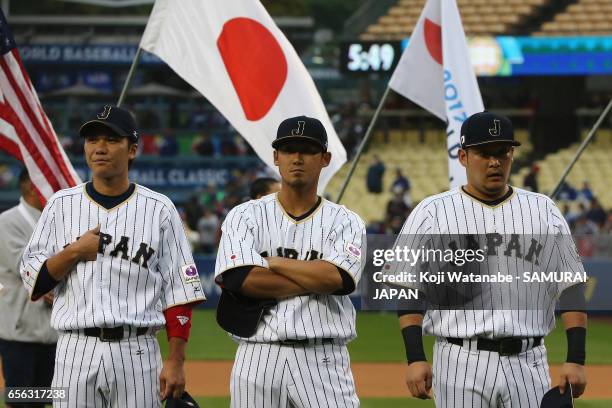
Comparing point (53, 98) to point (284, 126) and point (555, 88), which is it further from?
point (284, 126)

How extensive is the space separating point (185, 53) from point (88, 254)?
14.1 feet

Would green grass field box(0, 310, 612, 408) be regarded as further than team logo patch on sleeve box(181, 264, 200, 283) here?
Yes

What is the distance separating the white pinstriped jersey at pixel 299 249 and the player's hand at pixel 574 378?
3.20ft

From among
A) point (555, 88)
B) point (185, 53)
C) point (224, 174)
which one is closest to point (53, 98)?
point (224, 174)

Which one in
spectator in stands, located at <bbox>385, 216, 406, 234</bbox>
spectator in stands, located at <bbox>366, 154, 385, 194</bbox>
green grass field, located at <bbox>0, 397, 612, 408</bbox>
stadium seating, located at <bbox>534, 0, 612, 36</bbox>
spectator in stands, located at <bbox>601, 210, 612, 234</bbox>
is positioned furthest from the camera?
stadium seating, located at <bbox>534, 0, 612, 36</bbox>

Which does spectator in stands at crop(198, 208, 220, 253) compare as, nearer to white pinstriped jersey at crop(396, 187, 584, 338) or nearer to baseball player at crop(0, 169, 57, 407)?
baseball player at crop(0, 169, 57, 407)

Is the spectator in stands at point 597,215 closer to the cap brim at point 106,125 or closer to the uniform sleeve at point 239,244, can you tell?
the uniform sleeve at point 239,244

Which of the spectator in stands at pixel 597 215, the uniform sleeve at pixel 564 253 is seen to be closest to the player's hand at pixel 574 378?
the uniform sleeve at pixel 564 253

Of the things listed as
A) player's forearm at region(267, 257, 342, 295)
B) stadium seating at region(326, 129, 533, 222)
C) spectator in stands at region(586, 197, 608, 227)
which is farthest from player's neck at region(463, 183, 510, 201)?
stadium seating at region(326, 129, 533, 222)

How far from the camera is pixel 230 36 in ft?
30.3

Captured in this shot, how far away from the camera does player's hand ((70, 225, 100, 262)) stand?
17.1ft

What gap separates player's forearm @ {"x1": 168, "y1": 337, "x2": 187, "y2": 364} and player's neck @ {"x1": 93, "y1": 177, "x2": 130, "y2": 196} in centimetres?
73

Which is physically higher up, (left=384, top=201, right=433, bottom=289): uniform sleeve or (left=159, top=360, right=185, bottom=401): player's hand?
(left=384, top=201, right=433, bottom=289): uniform sleeve

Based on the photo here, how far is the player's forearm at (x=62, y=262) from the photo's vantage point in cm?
521
